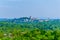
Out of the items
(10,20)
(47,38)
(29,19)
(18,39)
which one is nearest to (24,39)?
(18,39)

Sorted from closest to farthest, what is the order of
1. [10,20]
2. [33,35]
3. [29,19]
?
[33,35], [29,19], [10,20]

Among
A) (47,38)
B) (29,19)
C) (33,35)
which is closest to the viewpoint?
(47,38)

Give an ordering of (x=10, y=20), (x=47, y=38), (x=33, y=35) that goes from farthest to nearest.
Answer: (x=10, y=20) → (x=33, y=35) → (x=47, y=38)

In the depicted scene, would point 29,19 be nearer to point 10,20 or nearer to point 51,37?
point 10,20

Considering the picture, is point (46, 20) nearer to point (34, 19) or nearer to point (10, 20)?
point (34, 19)

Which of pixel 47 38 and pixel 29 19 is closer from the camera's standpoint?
pixel 47 38

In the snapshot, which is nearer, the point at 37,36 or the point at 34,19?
the point at 37,36

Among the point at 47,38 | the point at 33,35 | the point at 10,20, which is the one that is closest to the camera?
the point at 47,38

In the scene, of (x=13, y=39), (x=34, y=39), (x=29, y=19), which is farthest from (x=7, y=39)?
(x=29, y=19)
